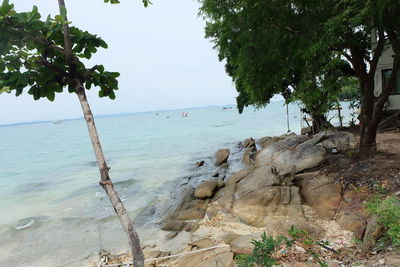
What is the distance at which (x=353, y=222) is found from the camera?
5816mm

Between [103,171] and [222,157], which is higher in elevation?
[103,171]

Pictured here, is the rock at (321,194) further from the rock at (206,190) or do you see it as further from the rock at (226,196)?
the rock at (206,190)

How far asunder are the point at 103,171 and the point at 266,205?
632 cm

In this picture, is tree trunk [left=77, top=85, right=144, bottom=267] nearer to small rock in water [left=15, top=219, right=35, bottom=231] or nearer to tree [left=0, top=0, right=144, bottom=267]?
tree [left=0, top=0, right=144, bottom=267]

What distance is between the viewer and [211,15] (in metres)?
7.93

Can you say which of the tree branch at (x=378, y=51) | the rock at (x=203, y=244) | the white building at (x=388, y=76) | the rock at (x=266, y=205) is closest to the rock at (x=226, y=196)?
the rock at (x=266, y=205)

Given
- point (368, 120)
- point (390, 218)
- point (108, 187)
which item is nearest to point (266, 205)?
point (390, 218)

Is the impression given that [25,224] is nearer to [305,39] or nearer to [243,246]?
[243,246]

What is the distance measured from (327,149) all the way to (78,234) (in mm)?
9028

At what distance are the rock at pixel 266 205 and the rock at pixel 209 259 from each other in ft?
7.88

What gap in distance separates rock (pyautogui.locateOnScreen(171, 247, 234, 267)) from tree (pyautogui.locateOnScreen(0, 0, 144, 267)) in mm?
3060

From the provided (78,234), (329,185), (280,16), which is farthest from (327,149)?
(78,234)

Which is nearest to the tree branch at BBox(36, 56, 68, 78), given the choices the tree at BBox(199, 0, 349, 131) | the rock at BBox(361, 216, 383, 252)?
the rock at BBox(361, 216, 383, 252)

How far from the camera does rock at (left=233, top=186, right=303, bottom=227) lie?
7336 millimetres
